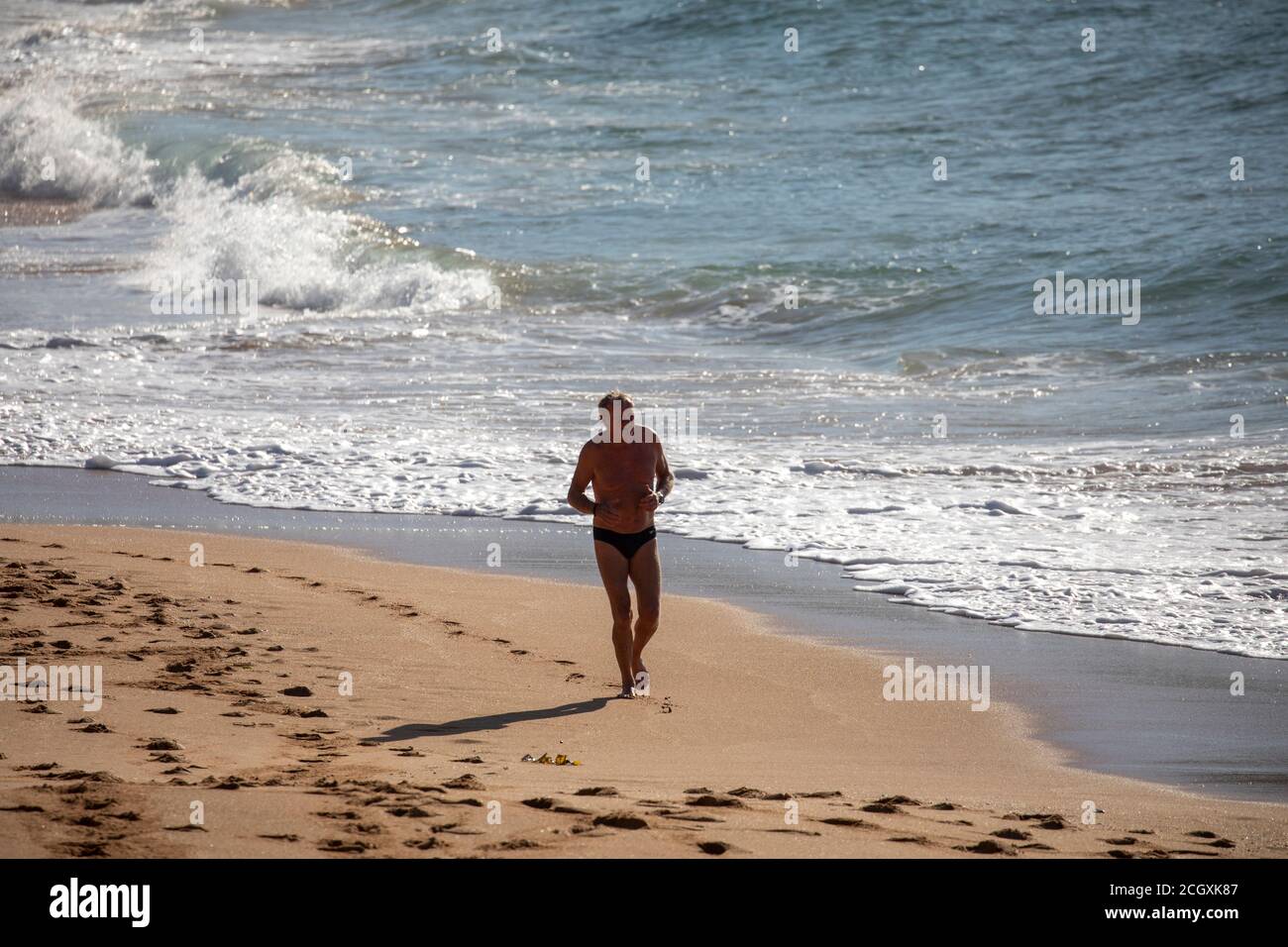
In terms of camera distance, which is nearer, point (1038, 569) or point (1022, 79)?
point (1038, 569)

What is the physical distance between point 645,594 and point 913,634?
6.06 ft

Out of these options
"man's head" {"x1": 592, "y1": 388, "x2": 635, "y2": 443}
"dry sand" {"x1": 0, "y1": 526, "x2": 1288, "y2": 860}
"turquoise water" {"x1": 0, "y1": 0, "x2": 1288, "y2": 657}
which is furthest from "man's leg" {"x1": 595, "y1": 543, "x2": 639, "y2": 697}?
"turquoise water" {"x1": 0, "y1": 0, "x2": 1288, "y2": 657}

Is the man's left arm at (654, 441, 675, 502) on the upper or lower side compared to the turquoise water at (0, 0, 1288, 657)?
lower

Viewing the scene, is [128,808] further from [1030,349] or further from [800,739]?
[1030,349]

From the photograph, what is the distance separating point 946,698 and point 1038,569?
251cm

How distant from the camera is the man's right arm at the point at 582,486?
282 inches

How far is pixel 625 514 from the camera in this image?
712 cm

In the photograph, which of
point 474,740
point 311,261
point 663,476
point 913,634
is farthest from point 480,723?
point 311,261

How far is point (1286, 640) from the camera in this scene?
7.80 metres

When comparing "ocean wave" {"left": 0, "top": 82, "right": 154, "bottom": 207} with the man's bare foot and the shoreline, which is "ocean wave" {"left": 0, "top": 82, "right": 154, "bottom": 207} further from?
the man's bare foot

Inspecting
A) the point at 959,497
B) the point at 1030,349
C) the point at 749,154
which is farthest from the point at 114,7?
the point at 959,497

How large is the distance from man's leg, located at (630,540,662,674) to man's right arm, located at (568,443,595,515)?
35cm

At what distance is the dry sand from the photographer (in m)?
4.71

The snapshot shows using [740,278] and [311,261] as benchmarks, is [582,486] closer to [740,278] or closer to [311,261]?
[740,278]
